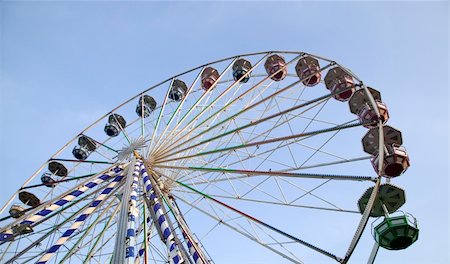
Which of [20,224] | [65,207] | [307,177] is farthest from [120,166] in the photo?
[307,177]

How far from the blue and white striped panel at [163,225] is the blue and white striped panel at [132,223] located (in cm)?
33

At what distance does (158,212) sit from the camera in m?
9.70

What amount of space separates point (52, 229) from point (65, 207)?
2.21 feet

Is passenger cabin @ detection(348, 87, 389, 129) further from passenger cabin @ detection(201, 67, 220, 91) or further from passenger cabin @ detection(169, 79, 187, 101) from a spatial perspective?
passenger cabin @ detection(169, 79, 187, 101)

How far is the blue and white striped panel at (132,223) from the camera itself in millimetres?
7355

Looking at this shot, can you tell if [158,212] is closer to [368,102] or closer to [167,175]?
[167,175]

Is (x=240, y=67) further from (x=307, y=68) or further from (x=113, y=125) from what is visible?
(x=113, y=125)

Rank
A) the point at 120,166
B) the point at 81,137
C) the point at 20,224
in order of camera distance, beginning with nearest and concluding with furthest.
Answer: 1. the point at 20,224
2. the point at 120,166
3. the point at 81,137

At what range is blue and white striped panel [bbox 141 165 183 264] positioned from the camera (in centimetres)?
854

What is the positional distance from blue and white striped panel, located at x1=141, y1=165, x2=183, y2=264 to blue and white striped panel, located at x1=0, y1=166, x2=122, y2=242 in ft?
3.27

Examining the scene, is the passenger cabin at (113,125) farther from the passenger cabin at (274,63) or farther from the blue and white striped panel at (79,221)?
the passenger cabin at (274,63)

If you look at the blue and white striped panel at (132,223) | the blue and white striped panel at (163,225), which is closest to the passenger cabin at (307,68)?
the blue and white striped panel at (163,225)

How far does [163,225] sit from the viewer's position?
9.29 meters

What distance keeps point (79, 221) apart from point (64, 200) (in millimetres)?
921
